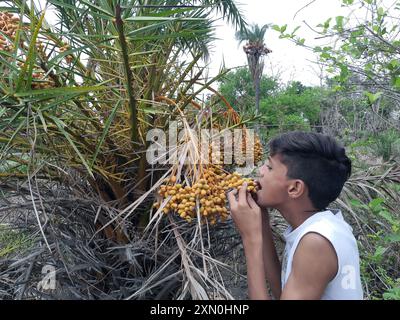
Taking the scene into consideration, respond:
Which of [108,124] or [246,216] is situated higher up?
[108,124]

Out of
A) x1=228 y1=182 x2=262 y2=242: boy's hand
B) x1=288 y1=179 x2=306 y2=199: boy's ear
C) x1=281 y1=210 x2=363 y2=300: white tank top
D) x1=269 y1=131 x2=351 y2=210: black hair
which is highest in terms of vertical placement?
x1=269 y1=131 x2=351 y2=210: black hair

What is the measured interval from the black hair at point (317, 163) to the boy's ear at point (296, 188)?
0.01 metres

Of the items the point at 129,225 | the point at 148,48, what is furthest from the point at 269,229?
the point at 148,48

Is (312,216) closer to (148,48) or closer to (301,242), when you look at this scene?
(301,242)

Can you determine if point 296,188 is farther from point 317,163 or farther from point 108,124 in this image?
point 108,124

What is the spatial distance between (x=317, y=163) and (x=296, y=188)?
0.08 meters

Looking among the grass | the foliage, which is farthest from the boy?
the grass

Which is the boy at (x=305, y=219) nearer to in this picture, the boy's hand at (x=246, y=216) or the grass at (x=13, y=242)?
the boy's hand at (x=246, y=216)

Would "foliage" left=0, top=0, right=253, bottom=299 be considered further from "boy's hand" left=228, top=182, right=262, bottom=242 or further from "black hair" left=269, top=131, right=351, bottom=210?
"black hair" left=269, top=131, right=351, bottom=210

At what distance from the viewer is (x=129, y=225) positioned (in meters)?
1.24

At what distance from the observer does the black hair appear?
3.64 ft

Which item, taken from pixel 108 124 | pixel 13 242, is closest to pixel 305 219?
pixel 108 124

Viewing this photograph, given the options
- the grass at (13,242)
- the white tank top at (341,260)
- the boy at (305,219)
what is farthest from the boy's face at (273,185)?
the grass at (13,242)

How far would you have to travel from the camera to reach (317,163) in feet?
3.65
